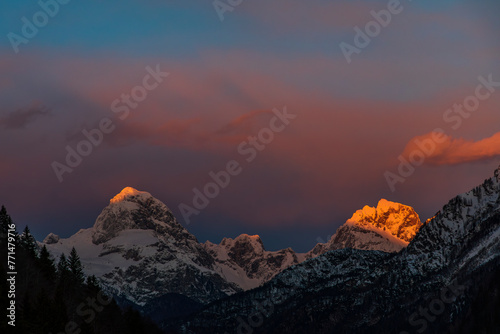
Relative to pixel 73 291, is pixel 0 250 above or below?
above

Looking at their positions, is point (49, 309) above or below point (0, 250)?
below

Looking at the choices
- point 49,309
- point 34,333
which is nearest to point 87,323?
point 49,309

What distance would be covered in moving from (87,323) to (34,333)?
26.1 meters

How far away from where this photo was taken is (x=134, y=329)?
7785 inches

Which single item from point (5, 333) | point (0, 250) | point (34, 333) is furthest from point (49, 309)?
point (0, 250)

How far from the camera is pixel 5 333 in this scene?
124m

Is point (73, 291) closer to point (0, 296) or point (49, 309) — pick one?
point (49, 309)

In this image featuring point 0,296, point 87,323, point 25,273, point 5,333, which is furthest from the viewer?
point 25,273

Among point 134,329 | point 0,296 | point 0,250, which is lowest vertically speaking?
point 134,329

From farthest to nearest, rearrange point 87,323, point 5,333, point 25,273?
point 25,273
point 87,323
point 5,333

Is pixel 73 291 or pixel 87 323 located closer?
pixel 87 323

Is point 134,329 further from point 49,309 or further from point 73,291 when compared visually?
point 49,309

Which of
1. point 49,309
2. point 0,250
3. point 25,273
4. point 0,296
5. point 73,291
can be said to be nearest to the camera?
point 0,296

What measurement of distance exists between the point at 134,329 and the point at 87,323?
3821 cm
